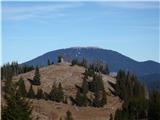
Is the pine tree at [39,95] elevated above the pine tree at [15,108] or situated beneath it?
situated beneath

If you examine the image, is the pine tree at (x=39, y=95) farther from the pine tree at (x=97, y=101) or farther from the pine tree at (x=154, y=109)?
the pine tree at (x=154, y=109)

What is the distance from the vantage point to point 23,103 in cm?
3650

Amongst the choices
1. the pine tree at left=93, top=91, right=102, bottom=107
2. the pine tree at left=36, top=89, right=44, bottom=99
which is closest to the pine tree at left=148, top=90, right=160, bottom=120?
the pine tree at left=93, top=91, right=102, bottom=107

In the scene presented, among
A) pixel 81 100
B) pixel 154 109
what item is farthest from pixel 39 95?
pixel 154 109

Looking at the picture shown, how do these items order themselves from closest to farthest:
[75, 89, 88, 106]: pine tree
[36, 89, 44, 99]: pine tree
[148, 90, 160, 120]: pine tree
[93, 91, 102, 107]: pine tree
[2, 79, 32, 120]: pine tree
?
[2, 79, 32, 120]: pine tree → [148, 90, 160, 120]: pine tree → [36, 89, 44, 99]: pine tree → [75, 89, 88, 106]: pine tree → [93, 91, 102, 107]: pine tree

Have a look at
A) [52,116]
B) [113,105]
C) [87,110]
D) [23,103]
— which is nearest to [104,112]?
[87,110]

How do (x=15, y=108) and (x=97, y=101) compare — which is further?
(x=97, y=101)

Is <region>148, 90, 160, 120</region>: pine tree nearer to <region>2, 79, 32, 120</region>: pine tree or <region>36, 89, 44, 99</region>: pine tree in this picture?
<region>36, 89, 44, 99</region>: pine tree

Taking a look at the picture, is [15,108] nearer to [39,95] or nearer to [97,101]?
[39,95]

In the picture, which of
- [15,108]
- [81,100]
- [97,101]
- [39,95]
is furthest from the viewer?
[97,101]

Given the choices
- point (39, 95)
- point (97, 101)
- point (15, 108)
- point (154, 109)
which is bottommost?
point (97, 101)

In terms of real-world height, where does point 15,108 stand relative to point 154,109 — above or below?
above

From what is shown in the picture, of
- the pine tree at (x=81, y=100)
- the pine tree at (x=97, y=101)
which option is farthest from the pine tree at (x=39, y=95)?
the pine tree at (x=97, y=101)

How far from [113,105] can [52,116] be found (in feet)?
171
